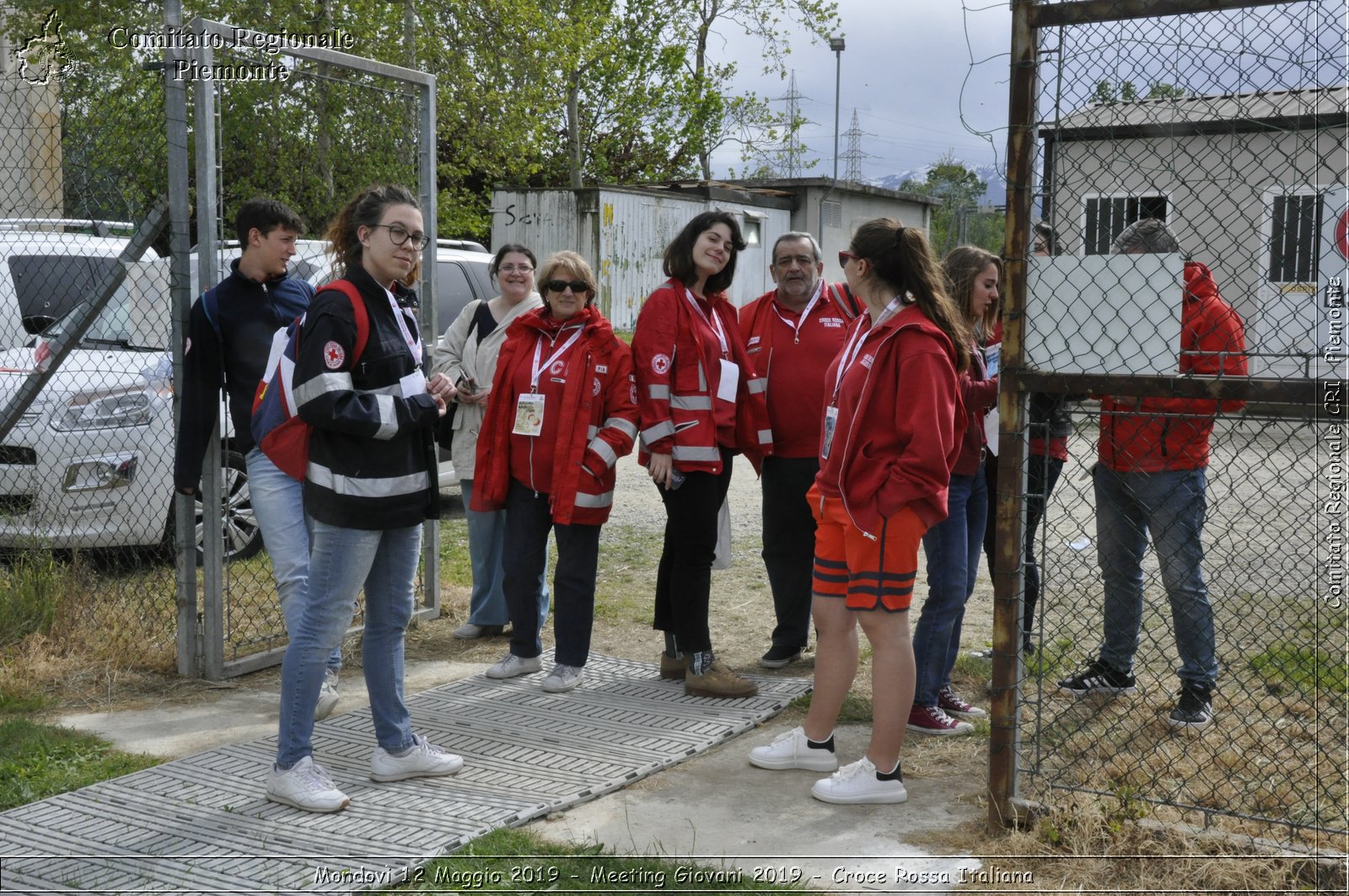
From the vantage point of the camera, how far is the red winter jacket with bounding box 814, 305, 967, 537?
12.9 feet

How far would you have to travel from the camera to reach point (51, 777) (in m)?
4.38

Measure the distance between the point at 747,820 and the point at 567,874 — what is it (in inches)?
28.7

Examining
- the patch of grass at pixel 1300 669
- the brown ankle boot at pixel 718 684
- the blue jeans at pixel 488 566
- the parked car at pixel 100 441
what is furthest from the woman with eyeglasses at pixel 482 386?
the patch of grass at pixel 1300 669

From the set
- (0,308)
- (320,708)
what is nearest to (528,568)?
(320,708)

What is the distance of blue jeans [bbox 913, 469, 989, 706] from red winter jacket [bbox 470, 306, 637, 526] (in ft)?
4.63

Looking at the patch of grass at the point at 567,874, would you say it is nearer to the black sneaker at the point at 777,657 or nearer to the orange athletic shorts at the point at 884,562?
the orange athletic shorts at the point at 884,562

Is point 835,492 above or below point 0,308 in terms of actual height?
below

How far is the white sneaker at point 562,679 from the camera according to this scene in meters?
5.52

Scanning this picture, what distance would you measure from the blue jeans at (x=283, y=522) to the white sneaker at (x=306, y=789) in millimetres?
833

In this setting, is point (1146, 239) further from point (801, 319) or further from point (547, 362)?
point (547, 362)

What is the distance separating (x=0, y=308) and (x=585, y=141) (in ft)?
70.6

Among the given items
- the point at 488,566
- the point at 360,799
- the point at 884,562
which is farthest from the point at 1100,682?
the point at 360,799

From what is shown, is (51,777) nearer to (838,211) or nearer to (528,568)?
(528,568)

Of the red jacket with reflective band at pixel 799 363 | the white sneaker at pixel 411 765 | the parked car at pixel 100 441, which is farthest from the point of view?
the parked car at pixel 100 441
